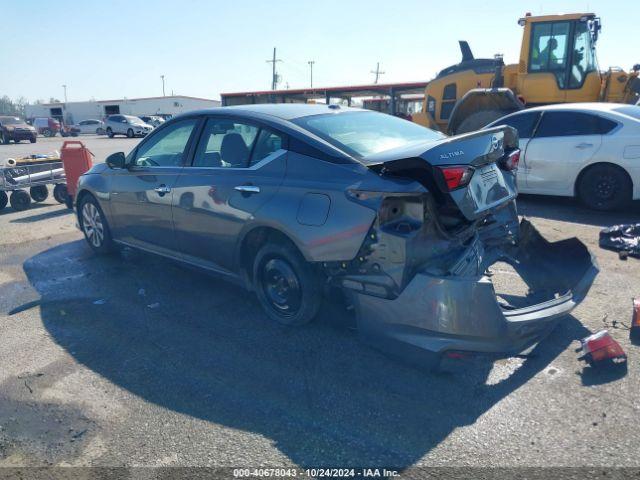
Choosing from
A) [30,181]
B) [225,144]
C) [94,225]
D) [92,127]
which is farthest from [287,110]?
[92,127]

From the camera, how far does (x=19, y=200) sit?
9273 millimetres

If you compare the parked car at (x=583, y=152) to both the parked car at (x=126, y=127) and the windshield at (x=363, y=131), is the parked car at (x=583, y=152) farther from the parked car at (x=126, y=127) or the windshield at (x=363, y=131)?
the parked car at (x=126, y=127)

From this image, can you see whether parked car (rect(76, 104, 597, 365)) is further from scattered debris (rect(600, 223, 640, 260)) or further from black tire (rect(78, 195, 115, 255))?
scattered debris (rect(600, 223, 640, 260))

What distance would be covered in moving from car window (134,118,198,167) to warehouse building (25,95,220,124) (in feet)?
162

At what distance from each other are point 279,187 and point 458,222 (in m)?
1.31

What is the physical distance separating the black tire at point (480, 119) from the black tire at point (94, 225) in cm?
750

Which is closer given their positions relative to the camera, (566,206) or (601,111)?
(601,111)

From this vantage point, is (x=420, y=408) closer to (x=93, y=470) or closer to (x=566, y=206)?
(x=93, y=470)

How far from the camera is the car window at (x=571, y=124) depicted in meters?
7.31

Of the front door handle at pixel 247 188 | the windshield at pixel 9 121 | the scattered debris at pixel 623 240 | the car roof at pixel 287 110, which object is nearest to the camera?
the front door handle at pixel 247 188

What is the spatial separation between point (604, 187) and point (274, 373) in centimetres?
608

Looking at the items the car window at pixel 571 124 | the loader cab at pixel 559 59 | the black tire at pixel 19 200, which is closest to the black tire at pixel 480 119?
the loader cab at pixel 559 59

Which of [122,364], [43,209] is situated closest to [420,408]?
[122,364]

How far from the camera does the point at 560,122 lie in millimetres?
7754
